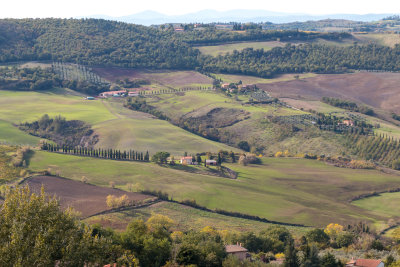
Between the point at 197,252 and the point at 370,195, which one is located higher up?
the point at 197,252

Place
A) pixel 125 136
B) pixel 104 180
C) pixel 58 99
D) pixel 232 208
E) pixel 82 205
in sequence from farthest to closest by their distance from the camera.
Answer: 1. pixel 58 99
2. pixel 125 136
3. pixel 104 180
4. pixel 232 208
5. pixel 82 205

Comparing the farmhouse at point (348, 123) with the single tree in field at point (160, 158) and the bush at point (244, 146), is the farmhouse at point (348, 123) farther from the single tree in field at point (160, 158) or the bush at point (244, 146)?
the single tree in field at point (160, 158)

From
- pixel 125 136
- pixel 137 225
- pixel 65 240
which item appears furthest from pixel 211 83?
pixel 65 240

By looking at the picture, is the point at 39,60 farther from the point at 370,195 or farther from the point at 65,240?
the point at 65,240

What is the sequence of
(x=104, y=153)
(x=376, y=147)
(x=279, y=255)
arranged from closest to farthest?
(x=279, y=255) < (x=104, y=153) < (x=376, y=147)

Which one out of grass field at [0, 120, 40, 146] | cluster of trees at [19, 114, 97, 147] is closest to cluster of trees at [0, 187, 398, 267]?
grass field at [0, 120, 40, 146]

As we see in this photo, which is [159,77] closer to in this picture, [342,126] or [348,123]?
[348,123]

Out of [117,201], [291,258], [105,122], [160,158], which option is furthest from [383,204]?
[105,122]
